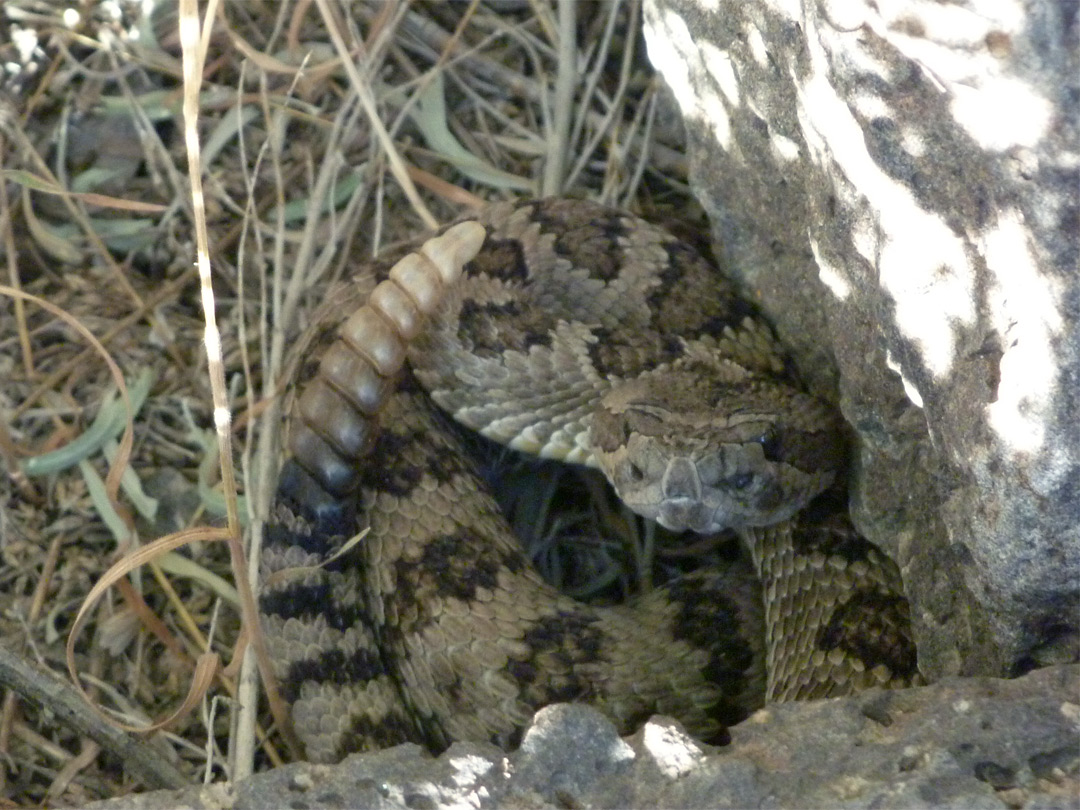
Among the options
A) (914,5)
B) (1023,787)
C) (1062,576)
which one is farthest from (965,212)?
(1023,787)

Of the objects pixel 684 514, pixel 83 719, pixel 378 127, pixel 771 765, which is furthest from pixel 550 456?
pixel 771 765

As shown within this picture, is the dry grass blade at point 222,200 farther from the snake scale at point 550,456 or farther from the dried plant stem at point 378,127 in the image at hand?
the snake scale at point 550,456

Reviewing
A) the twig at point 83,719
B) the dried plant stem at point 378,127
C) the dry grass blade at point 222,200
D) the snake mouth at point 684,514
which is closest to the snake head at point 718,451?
the snake mouth at point 684,514

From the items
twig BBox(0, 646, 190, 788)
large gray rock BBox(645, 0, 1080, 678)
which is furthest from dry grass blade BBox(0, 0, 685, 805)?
large gray rock BBox(645, 0, 1080, 678)

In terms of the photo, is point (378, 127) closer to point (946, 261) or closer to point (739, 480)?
point (739, 480)

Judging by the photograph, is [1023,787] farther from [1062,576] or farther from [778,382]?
[778,382]

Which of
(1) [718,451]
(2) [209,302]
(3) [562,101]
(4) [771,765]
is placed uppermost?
(3) [562,101]

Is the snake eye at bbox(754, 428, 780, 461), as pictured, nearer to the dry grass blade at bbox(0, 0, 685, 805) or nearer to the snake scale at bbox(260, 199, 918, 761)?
the snake scale at bbox(260, 199, 918, 761)
